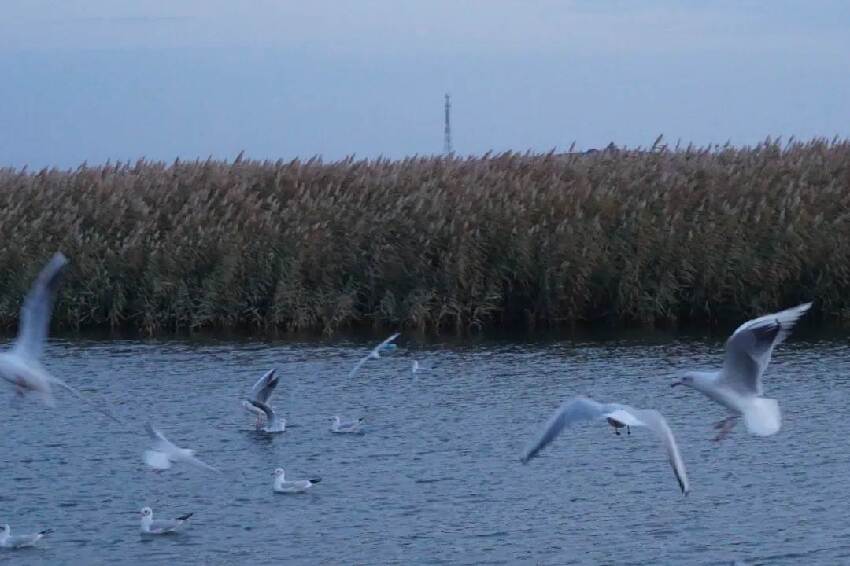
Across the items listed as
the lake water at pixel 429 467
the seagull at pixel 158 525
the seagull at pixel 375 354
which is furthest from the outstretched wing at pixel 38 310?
the seagull at pixel 375 354

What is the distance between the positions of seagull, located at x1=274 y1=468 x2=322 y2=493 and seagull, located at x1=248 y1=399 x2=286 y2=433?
6.51 ft

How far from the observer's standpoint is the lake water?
36.7ft

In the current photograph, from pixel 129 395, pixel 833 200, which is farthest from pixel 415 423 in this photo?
pixel 833 200

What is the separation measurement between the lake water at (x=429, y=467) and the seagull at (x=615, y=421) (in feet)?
→ 3.31

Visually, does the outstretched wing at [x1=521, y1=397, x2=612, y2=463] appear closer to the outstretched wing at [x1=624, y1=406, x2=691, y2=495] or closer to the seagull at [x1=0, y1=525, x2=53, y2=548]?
the outstretched wing at [x1=624, y1=406, x2=691, y2=495]

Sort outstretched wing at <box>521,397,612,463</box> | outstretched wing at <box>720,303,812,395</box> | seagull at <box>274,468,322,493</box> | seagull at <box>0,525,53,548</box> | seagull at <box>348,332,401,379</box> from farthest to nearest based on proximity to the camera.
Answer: seagull at <box>348,332,401,379</box> < seagull at <box>274,468,322,493</box> < seagull at <box>0,525,53,548</box> < outstretched wing at <box>521,397,612,463</box> < outstretched wing at <box>720,303,812,395</box>

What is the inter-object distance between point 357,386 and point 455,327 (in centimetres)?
390

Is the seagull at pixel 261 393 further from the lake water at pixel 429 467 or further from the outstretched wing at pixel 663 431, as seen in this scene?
the outstretched wing at pixel 663 431

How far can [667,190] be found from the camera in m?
22.0

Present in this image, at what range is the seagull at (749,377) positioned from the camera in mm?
9992

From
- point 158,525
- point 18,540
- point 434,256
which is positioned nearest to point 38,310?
point 18,540

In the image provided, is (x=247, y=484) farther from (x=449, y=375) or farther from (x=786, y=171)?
(x=786, y=171)

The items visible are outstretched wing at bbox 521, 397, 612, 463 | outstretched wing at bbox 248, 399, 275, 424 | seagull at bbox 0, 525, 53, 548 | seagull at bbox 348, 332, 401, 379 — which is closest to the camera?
outstretched wing at bbox 521, 397, 612, 463

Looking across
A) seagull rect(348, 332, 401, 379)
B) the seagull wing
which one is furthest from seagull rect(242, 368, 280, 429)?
the seagull wing
